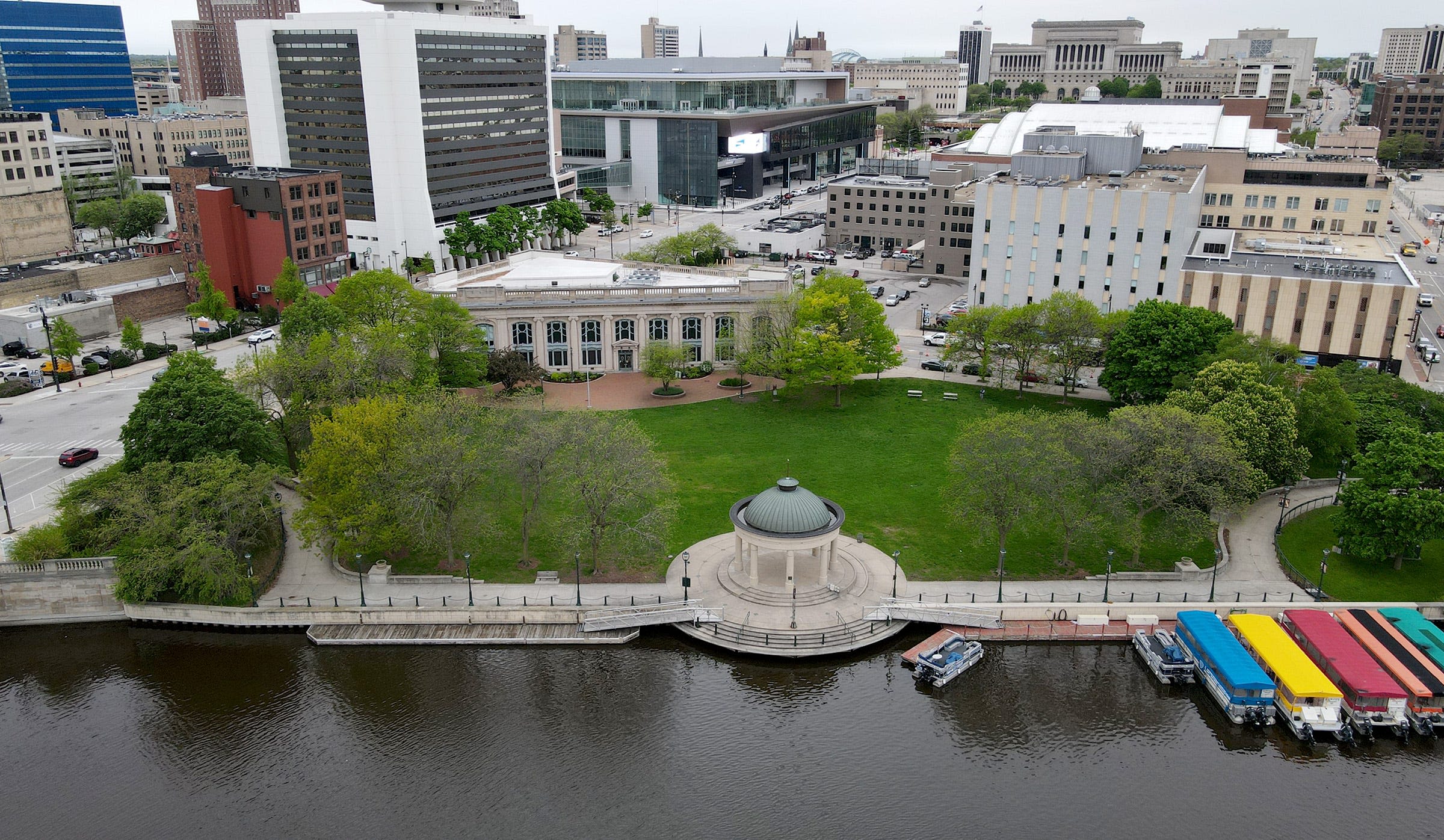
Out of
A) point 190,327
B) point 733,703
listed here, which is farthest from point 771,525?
point 190,327

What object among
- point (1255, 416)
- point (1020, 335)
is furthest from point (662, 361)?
point (1255, 416)

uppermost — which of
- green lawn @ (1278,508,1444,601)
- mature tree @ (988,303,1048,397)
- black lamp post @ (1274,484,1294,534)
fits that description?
mature tree @ (988,303,1048,397)

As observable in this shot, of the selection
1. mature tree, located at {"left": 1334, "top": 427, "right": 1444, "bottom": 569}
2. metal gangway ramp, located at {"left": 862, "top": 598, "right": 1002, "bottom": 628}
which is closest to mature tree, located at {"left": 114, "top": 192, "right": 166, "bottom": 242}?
metal gangway ramp, located at {"left": 862, "top": 598, "right": 1002, "bottom": 628}

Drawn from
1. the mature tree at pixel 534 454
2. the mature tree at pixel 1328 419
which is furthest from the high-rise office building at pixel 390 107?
the mature tree at pixel 1328 419

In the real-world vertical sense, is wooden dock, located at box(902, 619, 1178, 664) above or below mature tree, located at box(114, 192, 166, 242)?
below

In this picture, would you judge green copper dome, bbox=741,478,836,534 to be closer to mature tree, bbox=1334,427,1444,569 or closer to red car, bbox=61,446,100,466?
mature tree, bbox=1334,427,1444,569

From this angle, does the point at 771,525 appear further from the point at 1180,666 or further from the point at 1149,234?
the point at 1149,234
